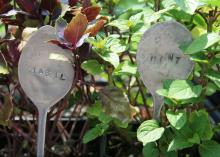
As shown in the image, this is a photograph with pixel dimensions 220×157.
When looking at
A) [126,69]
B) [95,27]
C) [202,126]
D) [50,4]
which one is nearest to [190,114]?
[202,126]

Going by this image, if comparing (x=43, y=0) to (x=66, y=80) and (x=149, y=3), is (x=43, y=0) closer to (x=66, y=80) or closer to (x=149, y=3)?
(x=66, y=80)

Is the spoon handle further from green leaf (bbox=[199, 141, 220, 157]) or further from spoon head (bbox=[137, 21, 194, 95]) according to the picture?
green leaf (bbox=[199, 141, 220, 157])

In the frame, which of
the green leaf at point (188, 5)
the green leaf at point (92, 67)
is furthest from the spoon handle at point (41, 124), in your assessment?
the green leaf at point (188, 5)

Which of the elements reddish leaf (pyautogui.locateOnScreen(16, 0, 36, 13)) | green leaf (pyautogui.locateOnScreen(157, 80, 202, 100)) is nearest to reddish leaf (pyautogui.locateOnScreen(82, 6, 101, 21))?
reddish leaf (pyautogui.locateOnScreen(16, 0, 36, 13))

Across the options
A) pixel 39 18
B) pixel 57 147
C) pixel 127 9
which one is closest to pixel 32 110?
pixel 57 147

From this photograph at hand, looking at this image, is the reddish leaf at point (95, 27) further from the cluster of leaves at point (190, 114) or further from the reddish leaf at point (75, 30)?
the cluster of leaves at point (190, 114)
